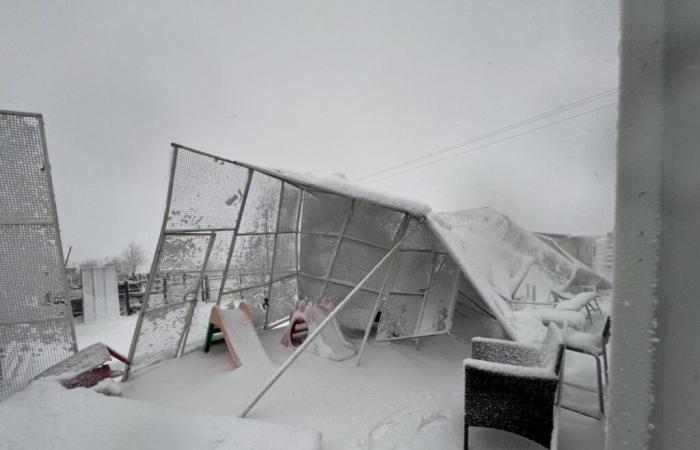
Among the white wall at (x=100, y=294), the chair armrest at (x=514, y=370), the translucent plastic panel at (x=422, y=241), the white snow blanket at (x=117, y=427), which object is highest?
the translucent plastic panel at (x=422, y=241)

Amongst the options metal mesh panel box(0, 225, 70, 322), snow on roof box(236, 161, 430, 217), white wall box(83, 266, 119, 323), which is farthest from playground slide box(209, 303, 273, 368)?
white wall box(83, 266, 119, 323)

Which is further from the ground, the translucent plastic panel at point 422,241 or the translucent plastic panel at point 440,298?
the translucent plastic panel at point 422,241

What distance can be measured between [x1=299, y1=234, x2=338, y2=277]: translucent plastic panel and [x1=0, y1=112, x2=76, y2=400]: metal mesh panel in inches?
152

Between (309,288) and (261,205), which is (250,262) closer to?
(261,205)

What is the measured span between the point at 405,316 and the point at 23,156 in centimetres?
525

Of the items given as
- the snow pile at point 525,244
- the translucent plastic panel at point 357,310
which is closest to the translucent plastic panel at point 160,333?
the translucent plastic panel at point 357,310

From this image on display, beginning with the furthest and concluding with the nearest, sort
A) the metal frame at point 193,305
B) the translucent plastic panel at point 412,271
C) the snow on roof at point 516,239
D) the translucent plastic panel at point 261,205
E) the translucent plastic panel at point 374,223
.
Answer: the snow on roof at point 516,239
the translucent plastic panel at point 374,223
the translucent plastic panel at point 412,271
the translucent plastic panel at point 261,205
the metal frame at point 193,305

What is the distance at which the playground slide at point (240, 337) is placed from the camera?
12.9ft

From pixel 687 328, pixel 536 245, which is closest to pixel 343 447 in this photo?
pixel 687 328

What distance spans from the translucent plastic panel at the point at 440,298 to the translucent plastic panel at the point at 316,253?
2.06 meters

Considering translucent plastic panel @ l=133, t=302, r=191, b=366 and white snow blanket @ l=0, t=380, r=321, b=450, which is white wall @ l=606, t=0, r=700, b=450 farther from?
translucent plastic panel @ l=133, t=302, r=191, b=366

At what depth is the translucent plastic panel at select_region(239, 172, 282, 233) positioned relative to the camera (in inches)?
189

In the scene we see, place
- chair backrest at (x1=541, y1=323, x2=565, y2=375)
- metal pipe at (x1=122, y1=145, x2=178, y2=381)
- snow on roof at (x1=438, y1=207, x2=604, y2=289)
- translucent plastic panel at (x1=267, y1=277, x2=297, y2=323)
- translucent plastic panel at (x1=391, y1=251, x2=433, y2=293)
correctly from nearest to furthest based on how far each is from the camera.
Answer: chair backrest at (x1=541, y1=323, x2=565, y2=375)
metal pipe at (x1=122, y1=145, x2=178, y2=381)
translucent plastic panel at (x1=391, y1=251, x2=433, y2=293)
translucent plastic panel at (x1=267, y1=277, x2=297, y2=323)
snow on roof at (x1=438, y1=207, x2=604, y2=289)

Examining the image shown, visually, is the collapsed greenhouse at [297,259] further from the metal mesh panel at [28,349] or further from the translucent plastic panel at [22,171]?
the translucent plastic panel at [22,171]
